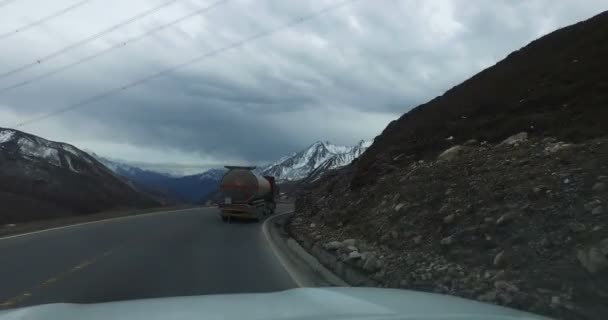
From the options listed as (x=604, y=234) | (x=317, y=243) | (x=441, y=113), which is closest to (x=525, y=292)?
(x=604, y=234)

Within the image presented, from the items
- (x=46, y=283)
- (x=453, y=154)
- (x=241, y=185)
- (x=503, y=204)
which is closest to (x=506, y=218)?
(x=503, y=204)

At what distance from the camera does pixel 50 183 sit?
4181 inches

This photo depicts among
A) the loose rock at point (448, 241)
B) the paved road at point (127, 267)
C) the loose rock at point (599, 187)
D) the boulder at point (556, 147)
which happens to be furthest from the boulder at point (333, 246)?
the loose rock at point (599, 187)

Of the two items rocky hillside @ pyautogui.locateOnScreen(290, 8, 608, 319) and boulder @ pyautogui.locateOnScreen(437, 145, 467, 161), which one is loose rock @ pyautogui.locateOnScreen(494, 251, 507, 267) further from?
boulder @ pyautogui.locateOnScreen(437, 145, 467, 161)

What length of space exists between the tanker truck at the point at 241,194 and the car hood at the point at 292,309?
1074 inches

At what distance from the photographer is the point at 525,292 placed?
25.0 feet

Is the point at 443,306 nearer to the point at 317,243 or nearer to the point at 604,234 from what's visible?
the point at 604,234

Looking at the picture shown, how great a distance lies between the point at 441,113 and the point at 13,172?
310ft

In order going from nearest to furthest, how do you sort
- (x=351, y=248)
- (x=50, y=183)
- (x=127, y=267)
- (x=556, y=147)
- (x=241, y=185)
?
(x=127, y=267), (x=556, y=147), (x=351, y=248), (x=241, y=185), (x=50, y=183)

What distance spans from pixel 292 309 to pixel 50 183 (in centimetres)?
11106

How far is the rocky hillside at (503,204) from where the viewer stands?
8.11m

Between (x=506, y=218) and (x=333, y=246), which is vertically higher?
(x=506, y=218)

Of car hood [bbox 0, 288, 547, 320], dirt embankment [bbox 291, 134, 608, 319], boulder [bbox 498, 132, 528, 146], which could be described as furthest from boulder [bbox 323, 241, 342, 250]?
car hood [bbox 0, 288, 547, 320]

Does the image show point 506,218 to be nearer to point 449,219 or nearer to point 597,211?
point 597,211
